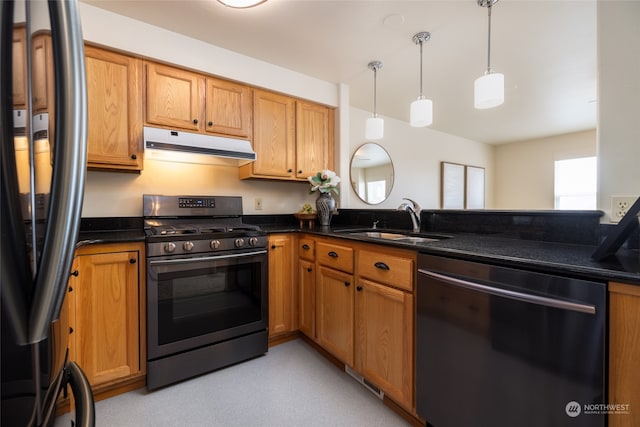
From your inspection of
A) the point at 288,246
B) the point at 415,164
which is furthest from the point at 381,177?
the point at 288,246

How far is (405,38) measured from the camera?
2.12 meters

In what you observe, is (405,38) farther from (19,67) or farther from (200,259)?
(19,67)

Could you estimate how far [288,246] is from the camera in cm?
230

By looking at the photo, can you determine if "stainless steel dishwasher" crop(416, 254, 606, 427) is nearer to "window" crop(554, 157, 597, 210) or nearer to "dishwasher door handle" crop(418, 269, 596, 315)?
"dishwasher door handle" crop(418, 269, 596, 315)

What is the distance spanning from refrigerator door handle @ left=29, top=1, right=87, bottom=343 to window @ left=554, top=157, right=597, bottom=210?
6.35 meters

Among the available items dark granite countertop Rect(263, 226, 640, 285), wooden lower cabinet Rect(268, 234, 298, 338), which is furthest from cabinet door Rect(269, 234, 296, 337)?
dark granite countertop Rect(263, 226, 640, 285)

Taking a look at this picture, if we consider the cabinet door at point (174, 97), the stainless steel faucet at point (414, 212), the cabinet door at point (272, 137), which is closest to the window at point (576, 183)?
the stainless steel faucet at point (414, 212)

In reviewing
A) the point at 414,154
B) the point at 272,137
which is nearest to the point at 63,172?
the point at 272,137

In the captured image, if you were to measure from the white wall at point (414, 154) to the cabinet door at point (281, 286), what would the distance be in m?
1.45

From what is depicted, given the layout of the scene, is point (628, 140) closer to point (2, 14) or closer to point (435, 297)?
point (435, 297)

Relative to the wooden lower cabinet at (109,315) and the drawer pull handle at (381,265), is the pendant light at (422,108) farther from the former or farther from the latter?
the wooden lower cabinet at (109,315)

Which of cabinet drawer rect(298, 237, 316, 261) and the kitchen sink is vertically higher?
the kitchen sink

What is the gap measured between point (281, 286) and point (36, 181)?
196cm

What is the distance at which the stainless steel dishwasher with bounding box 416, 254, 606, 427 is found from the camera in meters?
0.88
